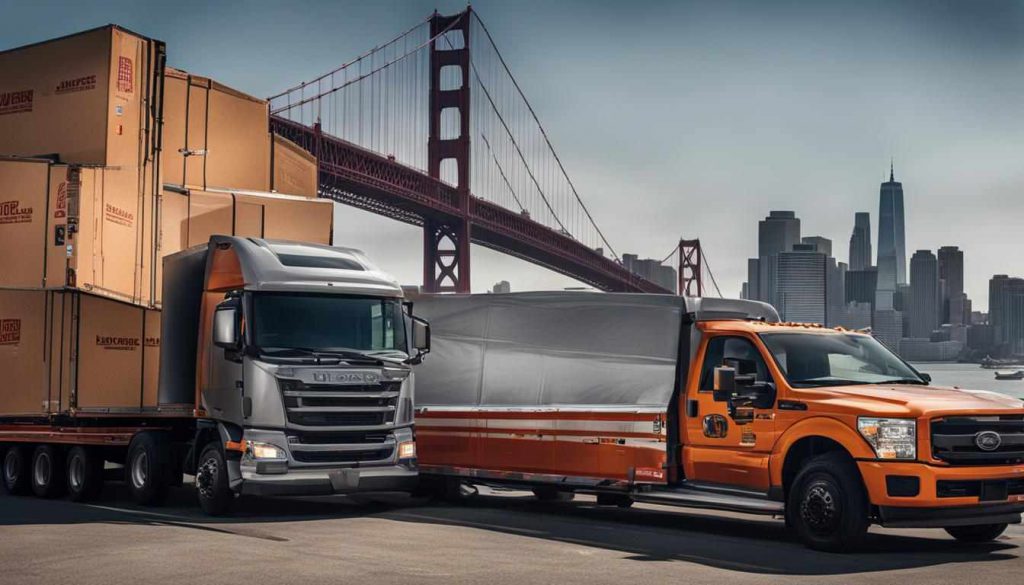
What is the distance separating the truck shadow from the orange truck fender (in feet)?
2.51

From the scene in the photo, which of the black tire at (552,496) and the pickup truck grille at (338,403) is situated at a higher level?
the pickup truck grille at (338,403)

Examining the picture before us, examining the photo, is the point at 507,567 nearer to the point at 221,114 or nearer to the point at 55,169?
the point at 55,169

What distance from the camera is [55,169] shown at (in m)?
16.9

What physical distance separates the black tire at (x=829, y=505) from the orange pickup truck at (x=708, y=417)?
2cm

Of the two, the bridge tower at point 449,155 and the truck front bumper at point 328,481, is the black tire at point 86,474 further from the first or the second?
the bridge tower at point 449,155

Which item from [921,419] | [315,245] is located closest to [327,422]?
[315,245]

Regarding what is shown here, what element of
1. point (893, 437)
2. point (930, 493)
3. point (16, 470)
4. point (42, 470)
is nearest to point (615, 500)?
point (893, 437)

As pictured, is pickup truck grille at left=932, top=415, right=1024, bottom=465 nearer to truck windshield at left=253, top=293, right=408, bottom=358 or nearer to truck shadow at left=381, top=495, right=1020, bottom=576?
truck shadow at left=381, top=495, right=1020, bottom=576

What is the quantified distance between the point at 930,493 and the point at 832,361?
7.25ft

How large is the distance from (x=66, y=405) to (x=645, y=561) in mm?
9314

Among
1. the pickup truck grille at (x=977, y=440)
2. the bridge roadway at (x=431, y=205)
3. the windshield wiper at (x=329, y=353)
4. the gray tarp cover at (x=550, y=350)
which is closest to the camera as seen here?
the pickup truck grille at (x=977, y=440)

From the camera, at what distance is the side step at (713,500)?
42.0ft

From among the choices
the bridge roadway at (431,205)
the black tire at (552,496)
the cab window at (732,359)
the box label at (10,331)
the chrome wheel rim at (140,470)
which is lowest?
the black tire at (552,496)

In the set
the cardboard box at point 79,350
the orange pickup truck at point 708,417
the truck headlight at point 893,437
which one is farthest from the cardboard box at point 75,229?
the truck headlight at point 893,437
